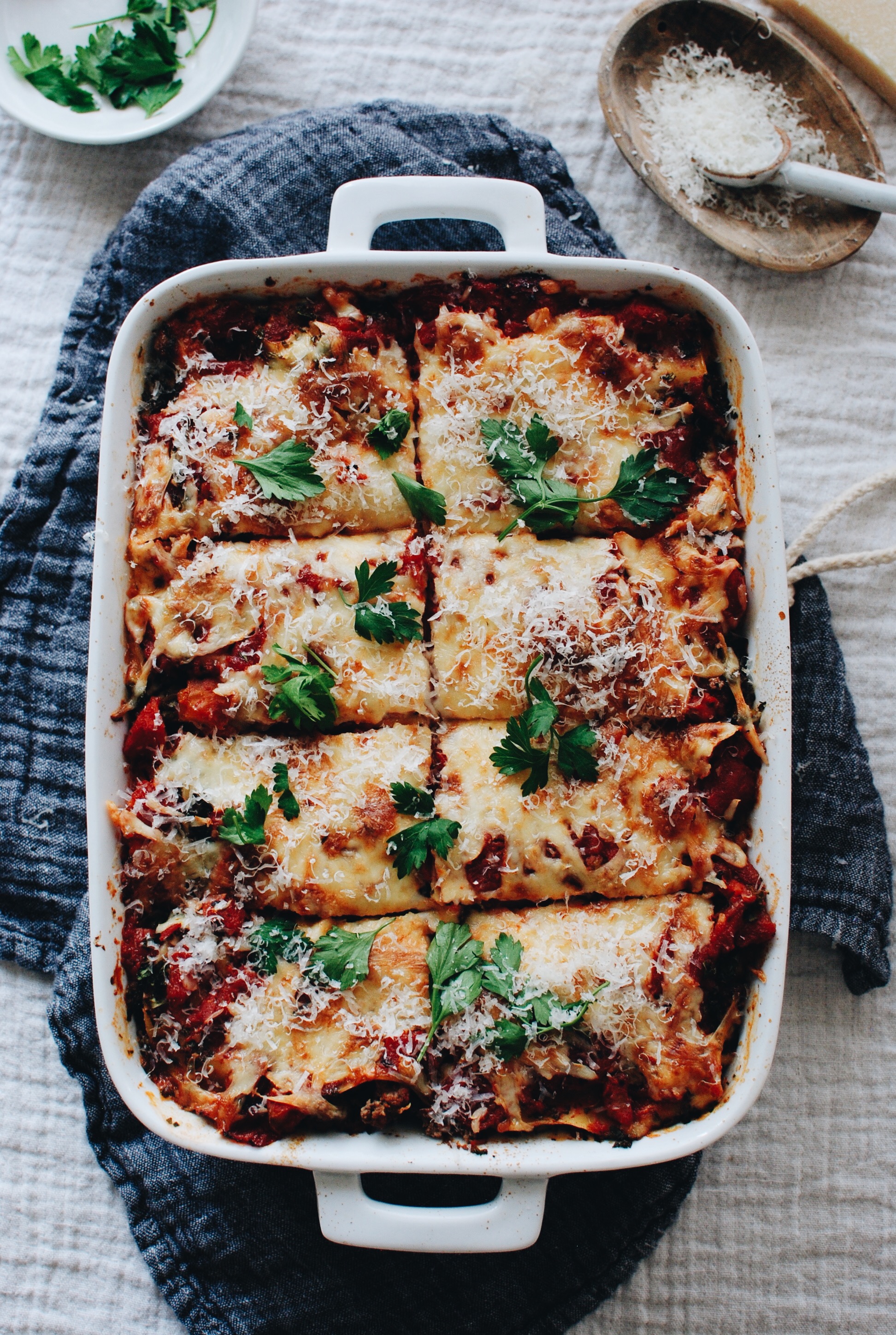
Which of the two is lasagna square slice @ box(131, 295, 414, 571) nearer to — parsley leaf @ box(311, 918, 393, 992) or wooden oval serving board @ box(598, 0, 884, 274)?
parsley leaf @ box(311, 918, 393, 992)

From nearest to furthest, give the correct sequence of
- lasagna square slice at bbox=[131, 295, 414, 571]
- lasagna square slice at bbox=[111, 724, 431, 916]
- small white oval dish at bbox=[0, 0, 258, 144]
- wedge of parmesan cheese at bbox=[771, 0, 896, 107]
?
1. lasagna square slice at bbox=[111, 724, 431, 916]
2. lasagna square slice at bbox=[131, 295, 414, 571]
3. small white oval dish at bbox=[0, 0, 258, 144]
4. wedge of parmesan cheese at bbox=[771, 0, 896, 107]

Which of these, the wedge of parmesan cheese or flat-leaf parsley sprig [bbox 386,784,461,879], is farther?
→ the wedge of parmesan cheese

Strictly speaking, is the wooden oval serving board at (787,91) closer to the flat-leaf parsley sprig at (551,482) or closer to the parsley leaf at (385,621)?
the flat-leaf parsley sprig at (551,482)

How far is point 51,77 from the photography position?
278 cm

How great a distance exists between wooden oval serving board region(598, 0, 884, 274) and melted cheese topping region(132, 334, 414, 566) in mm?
1126

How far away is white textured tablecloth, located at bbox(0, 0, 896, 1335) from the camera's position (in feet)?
8.56

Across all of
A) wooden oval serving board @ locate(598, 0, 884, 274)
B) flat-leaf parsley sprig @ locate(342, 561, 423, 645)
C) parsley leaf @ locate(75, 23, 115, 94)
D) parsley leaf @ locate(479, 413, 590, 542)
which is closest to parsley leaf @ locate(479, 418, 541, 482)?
parsley leaf @ locate(479, 413, 590, 542)

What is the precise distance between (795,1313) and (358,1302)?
1173 mm

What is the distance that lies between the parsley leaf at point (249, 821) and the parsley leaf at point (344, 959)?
278 mm

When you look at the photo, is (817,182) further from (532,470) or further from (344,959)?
(344,959)

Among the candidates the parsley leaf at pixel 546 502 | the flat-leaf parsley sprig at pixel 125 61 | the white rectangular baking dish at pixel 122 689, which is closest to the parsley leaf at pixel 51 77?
the flat-leaf parsley sprig at pixel 125 61

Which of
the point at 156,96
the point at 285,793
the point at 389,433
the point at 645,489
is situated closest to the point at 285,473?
the point at 389,433

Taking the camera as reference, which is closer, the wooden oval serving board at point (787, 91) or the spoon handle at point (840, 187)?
the spoon handle at point (840, 187)

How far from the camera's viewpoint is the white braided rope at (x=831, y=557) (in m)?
2.62
